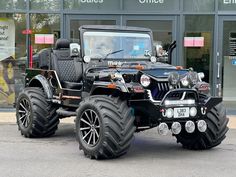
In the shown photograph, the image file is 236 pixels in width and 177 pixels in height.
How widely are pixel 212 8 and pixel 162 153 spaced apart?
645 centimetres

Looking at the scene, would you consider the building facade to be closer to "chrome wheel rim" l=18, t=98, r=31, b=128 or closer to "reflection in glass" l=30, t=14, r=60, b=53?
"reflection in glass" l=30, t=14, r=60, b=53

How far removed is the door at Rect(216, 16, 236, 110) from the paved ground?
13.6 ft

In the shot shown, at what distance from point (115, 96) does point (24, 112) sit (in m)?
2.69

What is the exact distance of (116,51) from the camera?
8.77 meters

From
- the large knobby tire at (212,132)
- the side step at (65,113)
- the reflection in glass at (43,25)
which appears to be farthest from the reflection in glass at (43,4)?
the large knobby tire at (212,132)

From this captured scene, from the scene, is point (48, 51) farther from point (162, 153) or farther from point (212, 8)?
point (212, 8)

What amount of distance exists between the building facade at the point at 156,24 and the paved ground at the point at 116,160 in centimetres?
424

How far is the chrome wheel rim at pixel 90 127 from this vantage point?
7.38 m

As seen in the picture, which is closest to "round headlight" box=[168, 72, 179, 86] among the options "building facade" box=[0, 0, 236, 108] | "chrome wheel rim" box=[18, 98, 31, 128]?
"chrome wheel rim" box=[18, 98, 31, 128]

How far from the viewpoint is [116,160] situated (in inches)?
287

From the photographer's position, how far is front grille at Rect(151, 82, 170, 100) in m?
7.42

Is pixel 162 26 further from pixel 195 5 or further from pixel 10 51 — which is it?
pixel 10 51

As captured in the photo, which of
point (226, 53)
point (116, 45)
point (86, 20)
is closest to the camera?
point (116, 45)

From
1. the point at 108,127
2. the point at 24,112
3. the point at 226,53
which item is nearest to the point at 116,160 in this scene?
the point at 108,127
